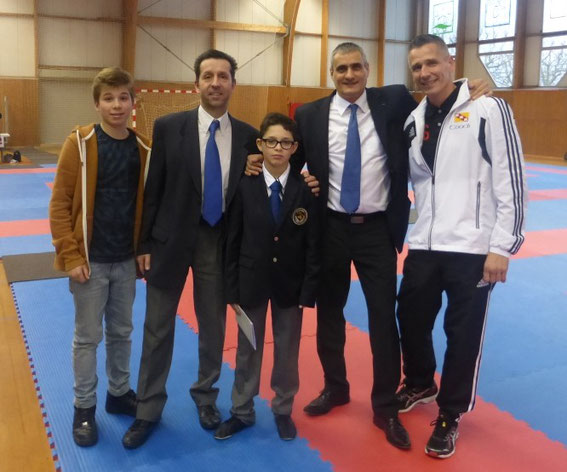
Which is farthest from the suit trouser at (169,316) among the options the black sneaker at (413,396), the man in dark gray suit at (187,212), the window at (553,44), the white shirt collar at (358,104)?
the window at (553,44)

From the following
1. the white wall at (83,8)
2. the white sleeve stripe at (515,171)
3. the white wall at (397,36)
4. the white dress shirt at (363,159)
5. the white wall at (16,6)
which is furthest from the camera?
the white wall at (397,36)

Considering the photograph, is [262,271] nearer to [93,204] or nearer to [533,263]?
[93,204]

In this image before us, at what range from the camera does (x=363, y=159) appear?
11.0 ft

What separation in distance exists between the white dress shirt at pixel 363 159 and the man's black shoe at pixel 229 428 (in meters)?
1.36

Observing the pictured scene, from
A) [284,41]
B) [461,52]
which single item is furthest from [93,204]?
[461,52]

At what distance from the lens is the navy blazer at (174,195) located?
323 cm

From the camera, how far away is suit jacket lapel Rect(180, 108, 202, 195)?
3.23 m

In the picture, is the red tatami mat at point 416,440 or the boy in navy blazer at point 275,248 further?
the boy in navy blazer at point 275,248

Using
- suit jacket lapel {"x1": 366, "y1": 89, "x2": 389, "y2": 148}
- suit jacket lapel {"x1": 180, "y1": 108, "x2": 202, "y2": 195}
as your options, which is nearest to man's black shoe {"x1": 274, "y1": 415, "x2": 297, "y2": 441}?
suit jacket lapel {"x1": 180, "y1": 108, "x2": 202, "y2": 195}

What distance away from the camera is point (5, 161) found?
1566 cm

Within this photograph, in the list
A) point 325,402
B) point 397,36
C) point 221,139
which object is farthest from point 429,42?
point 397,36

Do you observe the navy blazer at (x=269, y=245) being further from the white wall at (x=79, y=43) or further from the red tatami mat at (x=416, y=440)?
the white wall at (x=79, y=43)

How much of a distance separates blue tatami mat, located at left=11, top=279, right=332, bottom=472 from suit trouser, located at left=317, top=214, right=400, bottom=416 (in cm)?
60

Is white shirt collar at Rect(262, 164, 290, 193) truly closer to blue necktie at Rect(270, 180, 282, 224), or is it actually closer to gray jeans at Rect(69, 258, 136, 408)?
blue necktie at Rect(270, 180, 282, 224)
